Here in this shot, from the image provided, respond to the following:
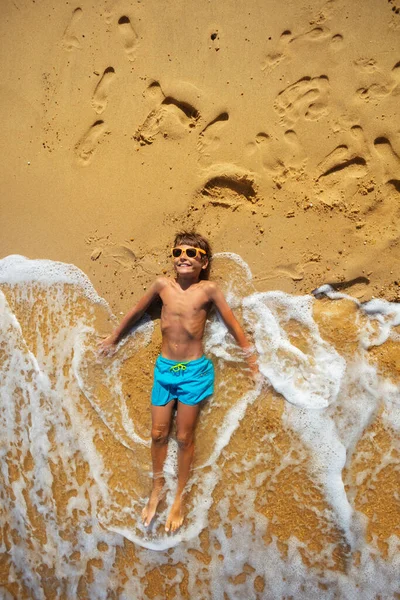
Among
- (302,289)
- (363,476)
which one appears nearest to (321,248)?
(302,289)

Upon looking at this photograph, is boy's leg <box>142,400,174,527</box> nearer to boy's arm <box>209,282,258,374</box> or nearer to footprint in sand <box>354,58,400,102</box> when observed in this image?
boy's arm <box>209,282,258,374</box>

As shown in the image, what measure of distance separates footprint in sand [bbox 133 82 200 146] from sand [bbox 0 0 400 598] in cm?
1

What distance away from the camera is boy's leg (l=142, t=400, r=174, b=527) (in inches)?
124

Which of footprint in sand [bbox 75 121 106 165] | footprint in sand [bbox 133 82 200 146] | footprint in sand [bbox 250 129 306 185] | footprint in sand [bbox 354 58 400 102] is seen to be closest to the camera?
footprint in sand [bbox 354 58 400 102]

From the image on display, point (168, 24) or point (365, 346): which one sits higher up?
point (168, 24)

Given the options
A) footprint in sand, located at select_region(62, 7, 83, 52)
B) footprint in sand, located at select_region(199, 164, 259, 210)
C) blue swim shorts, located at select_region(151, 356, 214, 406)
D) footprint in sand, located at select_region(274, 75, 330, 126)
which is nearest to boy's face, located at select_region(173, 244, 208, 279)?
footprint in sand, located at select_region(199, 164, 259, 210)

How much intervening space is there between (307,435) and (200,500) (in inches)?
40.3

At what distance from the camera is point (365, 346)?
10.4ft

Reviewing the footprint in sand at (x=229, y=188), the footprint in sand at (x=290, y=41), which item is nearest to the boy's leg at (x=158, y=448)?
the footprint in sand at (x=229, y=188)

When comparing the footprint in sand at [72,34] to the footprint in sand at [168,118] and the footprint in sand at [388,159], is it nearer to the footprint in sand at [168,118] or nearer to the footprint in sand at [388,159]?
the footprint in sand at [168,118]

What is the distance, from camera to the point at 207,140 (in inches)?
128

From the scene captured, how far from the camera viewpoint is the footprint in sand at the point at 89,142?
3.36 m

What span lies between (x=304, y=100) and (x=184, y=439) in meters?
2.86

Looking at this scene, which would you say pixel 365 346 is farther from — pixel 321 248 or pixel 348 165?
pixel 348 165
